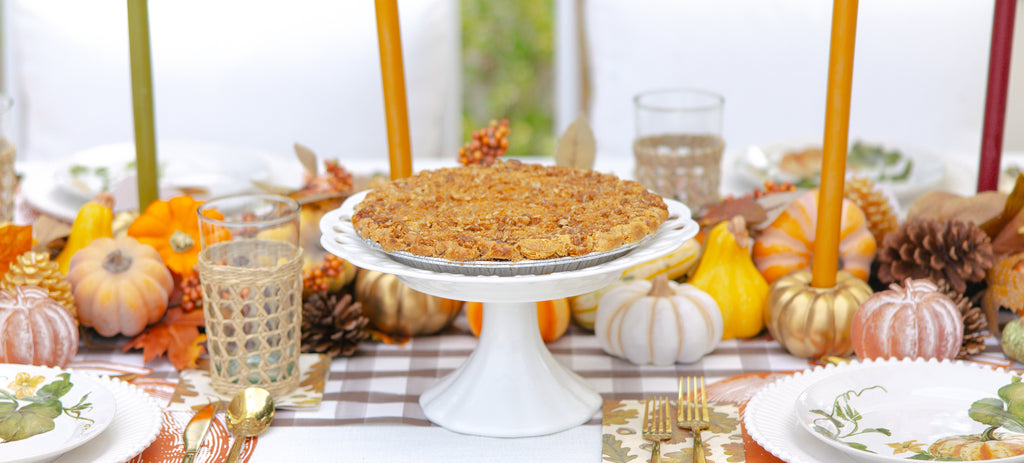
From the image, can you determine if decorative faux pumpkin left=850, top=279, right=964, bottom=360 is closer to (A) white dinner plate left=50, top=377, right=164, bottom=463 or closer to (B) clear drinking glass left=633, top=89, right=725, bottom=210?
(B) clear drinking glass left=633, top=89, right=725, bottom=210

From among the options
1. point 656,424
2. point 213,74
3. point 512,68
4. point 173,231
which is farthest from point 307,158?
point 512,68

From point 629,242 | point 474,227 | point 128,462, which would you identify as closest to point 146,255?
point 128,462

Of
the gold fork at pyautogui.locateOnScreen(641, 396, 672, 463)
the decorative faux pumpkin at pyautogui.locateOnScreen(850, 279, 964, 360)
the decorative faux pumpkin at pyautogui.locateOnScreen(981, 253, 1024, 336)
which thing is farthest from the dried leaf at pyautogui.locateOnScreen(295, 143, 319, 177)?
the decorative faux pumpkin at pyautogui.locateOnScreen(981, 253, 1024, 336)

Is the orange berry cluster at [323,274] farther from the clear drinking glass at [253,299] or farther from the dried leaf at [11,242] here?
the dried leaf at [11,242]

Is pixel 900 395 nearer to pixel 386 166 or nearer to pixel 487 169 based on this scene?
→ pixel 487 169

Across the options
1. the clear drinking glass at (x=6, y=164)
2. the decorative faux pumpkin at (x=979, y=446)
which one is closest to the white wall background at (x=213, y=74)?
the clear drinking glass at (x=6, y=164)
